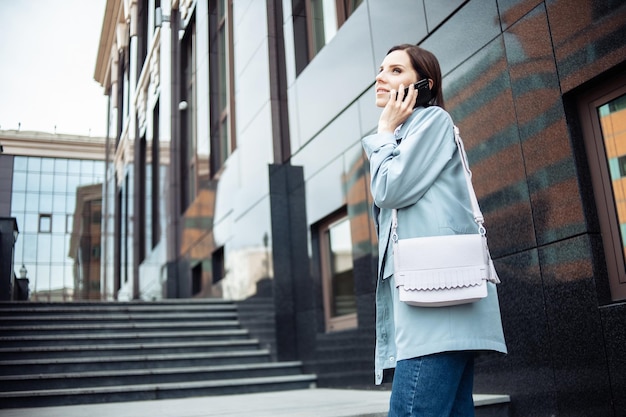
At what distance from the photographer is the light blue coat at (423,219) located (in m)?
1.78

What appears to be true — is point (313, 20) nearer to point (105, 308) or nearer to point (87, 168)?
point (105, 308)

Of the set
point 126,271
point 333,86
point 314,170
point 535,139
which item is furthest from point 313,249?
→ point 126,271

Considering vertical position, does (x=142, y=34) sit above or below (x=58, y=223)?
above

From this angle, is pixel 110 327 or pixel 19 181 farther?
pixel 19 181

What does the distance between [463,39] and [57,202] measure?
15492 mm

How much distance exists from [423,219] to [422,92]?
459 millimetres

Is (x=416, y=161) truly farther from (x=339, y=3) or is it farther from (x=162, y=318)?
(x=162, y=318)

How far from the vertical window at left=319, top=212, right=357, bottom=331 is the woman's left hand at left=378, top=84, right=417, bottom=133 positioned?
5.92 m

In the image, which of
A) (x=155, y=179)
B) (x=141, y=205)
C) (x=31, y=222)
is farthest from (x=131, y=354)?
(x=141, y=205)

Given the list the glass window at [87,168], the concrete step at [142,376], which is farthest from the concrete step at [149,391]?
the glass window at [87,168]

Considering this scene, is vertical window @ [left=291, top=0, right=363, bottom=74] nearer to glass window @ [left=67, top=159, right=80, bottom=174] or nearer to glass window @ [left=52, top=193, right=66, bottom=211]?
glass window @ [left=52, top=193, right=66, bottom=211]

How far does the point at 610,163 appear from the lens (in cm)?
448

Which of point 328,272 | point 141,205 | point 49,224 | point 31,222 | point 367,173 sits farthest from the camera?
point 141,205

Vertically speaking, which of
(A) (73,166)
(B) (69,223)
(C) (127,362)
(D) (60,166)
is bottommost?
(C) (127,362)
